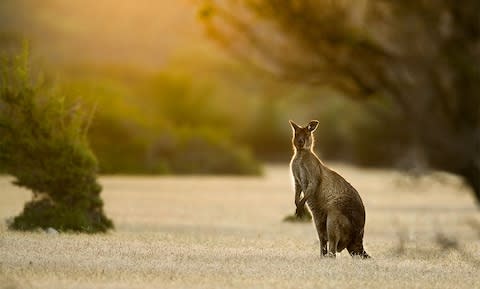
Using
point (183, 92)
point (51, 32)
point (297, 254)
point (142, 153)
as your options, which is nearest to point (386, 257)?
point (297, 254)

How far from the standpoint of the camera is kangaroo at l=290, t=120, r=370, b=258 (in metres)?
11.8

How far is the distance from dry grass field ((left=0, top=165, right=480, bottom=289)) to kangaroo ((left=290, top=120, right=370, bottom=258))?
0.21m

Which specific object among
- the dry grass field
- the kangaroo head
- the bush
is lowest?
the dry grass field

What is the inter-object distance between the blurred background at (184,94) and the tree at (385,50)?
103 millimetres

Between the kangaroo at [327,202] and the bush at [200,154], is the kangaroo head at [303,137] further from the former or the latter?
the bush at [200,154]

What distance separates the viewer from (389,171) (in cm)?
4506

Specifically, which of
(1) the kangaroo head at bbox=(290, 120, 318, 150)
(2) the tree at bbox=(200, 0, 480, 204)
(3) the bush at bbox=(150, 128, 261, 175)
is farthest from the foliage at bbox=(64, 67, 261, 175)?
(1) the kangaroo head at bbox=(290, 120, 318, 150)

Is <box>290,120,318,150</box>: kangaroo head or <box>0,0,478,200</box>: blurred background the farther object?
<box>0,0,478,200</box>: blurred background

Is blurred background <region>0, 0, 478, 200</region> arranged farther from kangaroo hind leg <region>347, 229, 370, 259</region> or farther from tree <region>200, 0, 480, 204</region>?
kangaroo hind leg <region>347, 229, 370, 259</region>

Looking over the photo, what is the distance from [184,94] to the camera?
166 ft

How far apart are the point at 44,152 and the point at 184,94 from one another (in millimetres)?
35481

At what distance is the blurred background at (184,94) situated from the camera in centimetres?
2977

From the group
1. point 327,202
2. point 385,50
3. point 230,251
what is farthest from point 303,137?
point 385,50

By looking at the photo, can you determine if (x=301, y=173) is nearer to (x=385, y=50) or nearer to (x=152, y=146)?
(x=385, y=50)
